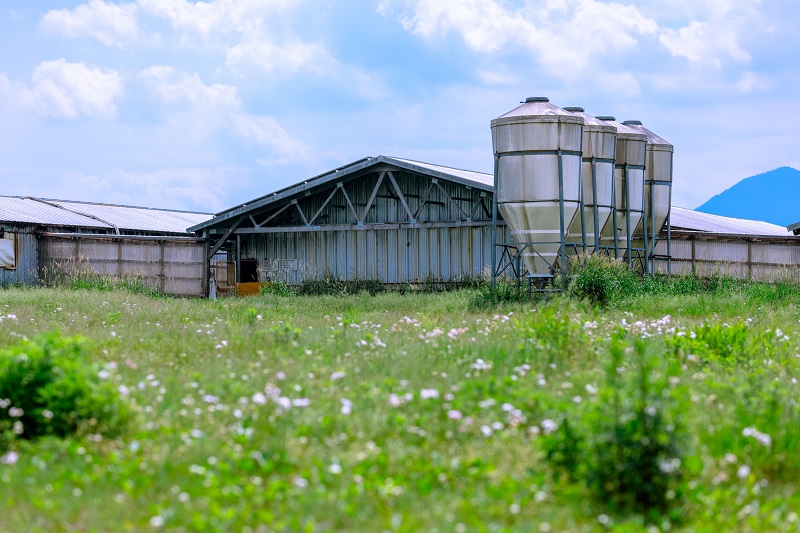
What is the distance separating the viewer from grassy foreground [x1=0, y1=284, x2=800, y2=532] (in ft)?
18.1

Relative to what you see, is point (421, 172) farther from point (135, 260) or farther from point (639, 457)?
point (639, 457)

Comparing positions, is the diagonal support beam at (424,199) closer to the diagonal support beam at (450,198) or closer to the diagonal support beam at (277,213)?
the diagonal support beam at (450,198)

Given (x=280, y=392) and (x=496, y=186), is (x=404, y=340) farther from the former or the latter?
(x=496, y=186)

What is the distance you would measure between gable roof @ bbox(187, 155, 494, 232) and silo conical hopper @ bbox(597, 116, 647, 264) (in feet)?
11.6

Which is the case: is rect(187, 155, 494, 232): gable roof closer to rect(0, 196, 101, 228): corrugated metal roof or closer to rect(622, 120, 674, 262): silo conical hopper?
rect(622, 120, 674, 262): silo conical hopper

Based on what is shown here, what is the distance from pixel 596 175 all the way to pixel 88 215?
21.5 metres

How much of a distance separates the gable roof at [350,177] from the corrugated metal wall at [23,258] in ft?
18.0

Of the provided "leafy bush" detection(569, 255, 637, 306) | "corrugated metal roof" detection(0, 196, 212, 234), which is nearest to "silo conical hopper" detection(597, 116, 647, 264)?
"leafy bush" detection(569, 255, 637, 306)

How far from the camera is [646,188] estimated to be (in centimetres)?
2648

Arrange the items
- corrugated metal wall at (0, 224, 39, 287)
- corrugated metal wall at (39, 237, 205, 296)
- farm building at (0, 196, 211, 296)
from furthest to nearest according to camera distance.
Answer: corrugated metal wall at (39, 237, 205, 296)
farm building at (0, 196, 211, 296)
corrugated metal wall at (0, 224, 39, 287)

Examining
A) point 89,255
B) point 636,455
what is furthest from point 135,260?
point 636,455

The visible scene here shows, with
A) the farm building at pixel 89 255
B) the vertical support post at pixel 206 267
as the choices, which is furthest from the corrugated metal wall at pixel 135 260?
the vertical support post at pixel 206 267

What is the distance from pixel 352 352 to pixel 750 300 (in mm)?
11146

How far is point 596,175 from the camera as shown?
22875mm
